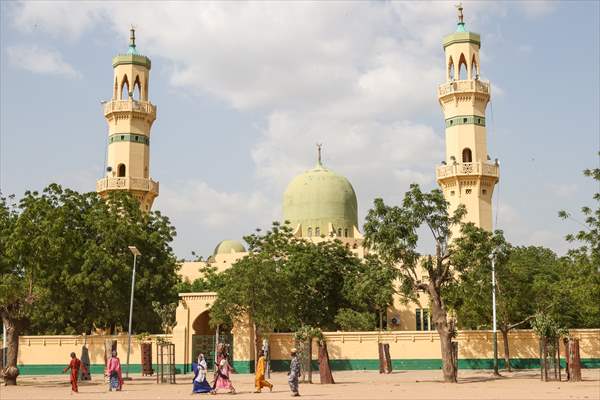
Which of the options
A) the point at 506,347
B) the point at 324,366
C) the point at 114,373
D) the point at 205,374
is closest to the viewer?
the point at 205,374

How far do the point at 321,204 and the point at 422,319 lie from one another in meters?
20.1

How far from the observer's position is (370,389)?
26.1 m

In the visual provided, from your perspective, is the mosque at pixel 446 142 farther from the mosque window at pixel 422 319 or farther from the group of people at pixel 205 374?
the group of people at pixel 205 374

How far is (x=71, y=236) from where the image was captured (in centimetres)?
3519

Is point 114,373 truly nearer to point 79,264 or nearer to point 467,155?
point 79,264

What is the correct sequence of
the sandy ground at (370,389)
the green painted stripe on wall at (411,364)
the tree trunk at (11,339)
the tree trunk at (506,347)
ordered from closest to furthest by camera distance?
the sandy ground at (370,389)
the tree trunk at (11,339)
the tree trunk at (506,347)
the green painted stripe on wall at (411,364)

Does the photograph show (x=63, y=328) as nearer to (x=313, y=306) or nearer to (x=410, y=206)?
(x=313, y=306)

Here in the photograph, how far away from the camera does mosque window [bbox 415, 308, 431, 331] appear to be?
58.5 meters

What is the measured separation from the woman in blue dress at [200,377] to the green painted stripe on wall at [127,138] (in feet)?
119

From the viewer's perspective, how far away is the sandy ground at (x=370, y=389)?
23.2 metres

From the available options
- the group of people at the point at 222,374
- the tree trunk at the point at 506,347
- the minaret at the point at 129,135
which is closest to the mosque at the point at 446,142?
the minaret at the point at 129,135

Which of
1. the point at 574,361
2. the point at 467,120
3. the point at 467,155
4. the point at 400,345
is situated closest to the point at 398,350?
the point at 400,345

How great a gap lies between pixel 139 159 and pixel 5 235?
24.4m

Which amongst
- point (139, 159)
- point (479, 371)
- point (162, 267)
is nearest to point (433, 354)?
point (479, 371)
